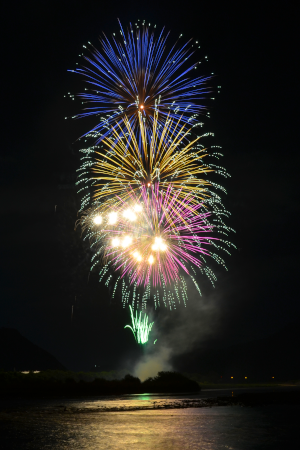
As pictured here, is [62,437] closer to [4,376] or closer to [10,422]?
[10,422]

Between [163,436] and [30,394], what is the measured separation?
73296 mm

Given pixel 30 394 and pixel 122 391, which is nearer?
pixel 30 394

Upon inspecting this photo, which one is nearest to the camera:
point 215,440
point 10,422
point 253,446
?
point 253,446

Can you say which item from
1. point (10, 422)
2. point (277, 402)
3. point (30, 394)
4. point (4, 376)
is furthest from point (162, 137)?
point (4, 376)

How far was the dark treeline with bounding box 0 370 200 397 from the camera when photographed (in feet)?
290

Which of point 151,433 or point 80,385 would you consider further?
point 80,385

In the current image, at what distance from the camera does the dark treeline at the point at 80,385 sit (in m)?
88.4

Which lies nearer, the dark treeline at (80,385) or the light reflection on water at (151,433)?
the light reflection on water at (151,433)

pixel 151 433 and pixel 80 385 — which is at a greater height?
pixel 80 385

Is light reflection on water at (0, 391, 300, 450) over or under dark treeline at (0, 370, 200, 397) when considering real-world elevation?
under

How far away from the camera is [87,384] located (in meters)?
92.4

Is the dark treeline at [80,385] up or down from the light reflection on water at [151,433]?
up

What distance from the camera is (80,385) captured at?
9212cm

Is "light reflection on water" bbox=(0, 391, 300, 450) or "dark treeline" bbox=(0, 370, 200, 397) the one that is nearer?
"light reflection on water" bbox=(0, 391, 300, 450)
